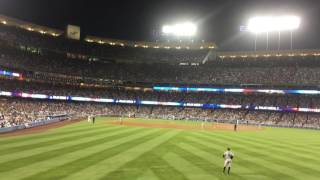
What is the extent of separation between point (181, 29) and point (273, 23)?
26.0 metres

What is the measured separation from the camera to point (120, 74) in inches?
4141

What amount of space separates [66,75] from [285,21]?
60062 millimetres

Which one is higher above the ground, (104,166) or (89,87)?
(89,87)

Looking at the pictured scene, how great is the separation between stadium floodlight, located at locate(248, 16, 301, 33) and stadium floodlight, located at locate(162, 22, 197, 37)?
19446mm

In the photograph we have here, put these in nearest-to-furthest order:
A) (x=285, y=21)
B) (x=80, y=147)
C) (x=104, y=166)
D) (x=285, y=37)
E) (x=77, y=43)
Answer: (x=104, y=166) < (x=80, y=147) < (x=285, y=21) < (x=77, y=43) < (x=285, y=37)

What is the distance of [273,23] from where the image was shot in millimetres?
81750

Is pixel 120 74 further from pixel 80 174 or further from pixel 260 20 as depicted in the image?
pixel 80 174

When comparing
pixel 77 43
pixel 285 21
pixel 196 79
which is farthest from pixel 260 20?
pixel 77 43

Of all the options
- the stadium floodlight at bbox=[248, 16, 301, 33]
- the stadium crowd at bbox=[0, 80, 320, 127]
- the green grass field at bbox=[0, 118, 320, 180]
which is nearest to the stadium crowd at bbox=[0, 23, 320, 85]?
the stadium crowd at bbox=[0, 80, 320, 127]

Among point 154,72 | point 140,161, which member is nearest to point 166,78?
point 154,72

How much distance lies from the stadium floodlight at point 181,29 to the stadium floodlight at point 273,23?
1945cm

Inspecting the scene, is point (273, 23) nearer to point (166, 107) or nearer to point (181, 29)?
point (181, 29)

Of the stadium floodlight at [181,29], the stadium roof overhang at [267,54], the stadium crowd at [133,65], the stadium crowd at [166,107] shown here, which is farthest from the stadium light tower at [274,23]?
the stadium crowd at [166,107]

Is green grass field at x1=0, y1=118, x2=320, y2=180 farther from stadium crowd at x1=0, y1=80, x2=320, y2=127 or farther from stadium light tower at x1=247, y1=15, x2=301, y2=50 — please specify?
stadium light tower at x1=247, y1=15, x2=301, y2=50
